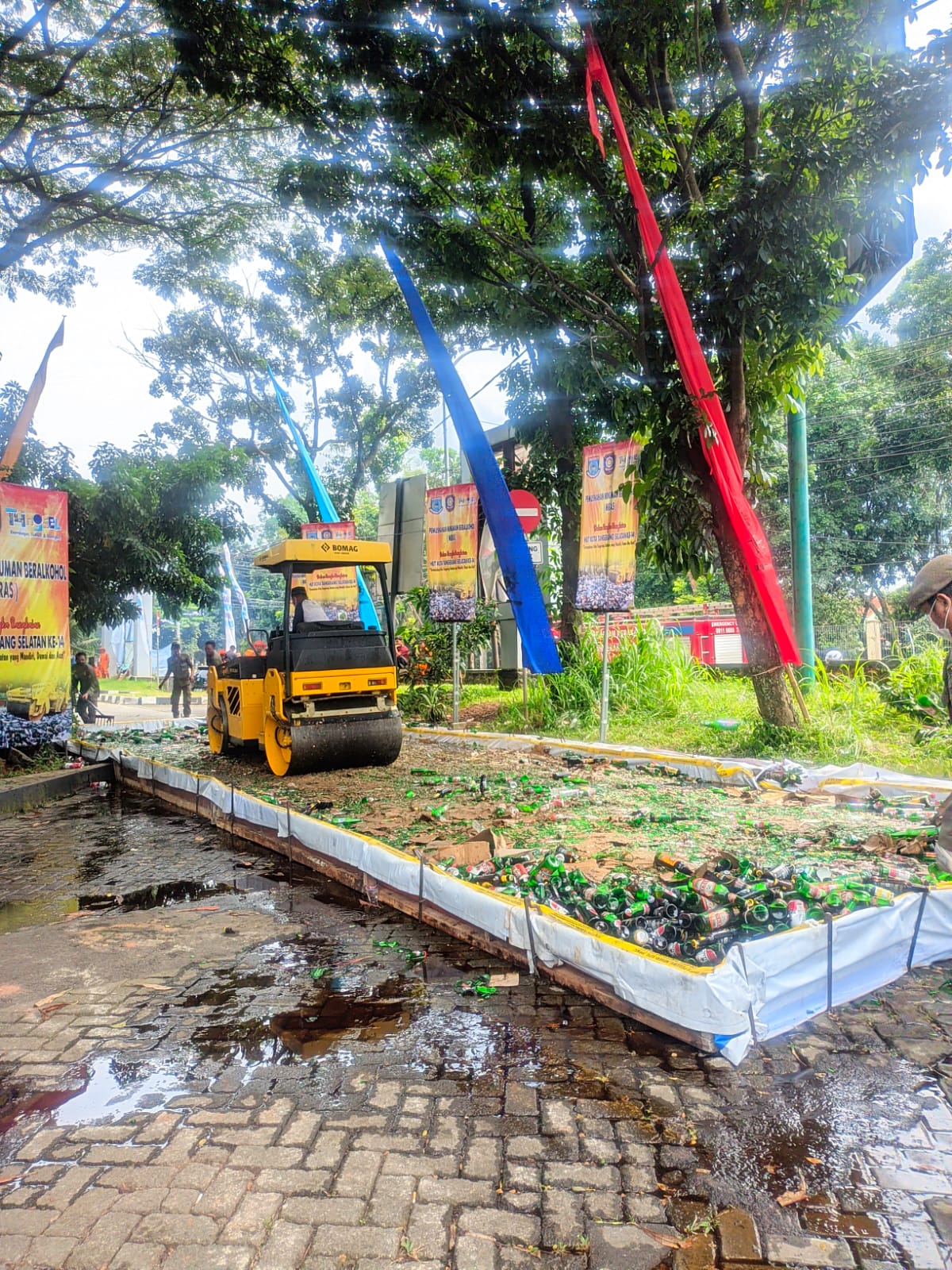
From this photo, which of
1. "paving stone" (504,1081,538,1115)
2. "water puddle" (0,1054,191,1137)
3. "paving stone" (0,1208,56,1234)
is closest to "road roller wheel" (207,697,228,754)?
"water puddle" (0,1054,191,1137)

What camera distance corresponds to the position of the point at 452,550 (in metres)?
11.8

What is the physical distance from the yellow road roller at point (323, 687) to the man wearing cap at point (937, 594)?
5.77m

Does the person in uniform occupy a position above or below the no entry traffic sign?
below

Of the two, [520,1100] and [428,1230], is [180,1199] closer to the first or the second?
[428,1230]

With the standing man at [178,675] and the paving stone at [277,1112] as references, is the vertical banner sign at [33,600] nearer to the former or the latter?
the standing man at [178,675]

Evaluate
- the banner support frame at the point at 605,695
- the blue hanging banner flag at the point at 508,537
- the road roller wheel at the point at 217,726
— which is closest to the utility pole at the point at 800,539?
the banner support frame at the point at 605,695

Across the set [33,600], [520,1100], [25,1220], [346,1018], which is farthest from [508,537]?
[25,1220]

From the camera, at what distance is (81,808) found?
30.2 ft

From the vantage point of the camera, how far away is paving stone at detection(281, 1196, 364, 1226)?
2244mm

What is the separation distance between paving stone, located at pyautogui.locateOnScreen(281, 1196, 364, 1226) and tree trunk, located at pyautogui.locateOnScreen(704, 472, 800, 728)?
7192 mm

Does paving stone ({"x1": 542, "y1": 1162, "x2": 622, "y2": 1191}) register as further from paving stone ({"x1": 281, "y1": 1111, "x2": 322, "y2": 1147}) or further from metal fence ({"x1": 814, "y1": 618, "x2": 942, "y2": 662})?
metal fence ({"x1": 814, "y1": 618, "x2": 942, "y2": 662})

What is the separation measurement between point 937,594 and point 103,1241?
4.32m

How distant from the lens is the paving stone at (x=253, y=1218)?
218cm

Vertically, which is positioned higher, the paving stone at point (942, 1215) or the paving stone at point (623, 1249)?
the paving stone at point (942, 1215)
